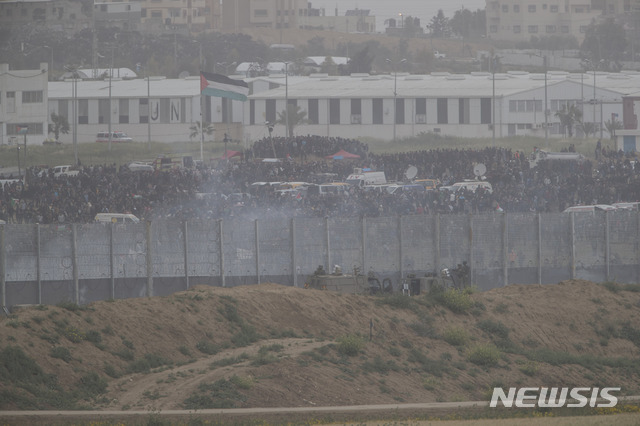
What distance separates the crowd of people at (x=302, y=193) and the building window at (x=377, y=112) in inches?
1083

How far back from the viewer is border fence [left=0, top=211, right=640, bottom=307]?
29.4 m

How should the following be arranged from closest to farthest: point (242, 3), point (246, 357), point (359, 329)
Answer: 1. point (246, 357)
2. point (359, 329)
3. point (242, 3)

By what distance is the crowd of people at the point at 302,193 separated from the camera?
42469mm

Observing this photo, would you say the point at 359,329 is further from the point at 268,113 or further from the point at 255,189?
the point at 268,113

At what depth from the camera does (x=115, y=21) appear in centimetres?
15212

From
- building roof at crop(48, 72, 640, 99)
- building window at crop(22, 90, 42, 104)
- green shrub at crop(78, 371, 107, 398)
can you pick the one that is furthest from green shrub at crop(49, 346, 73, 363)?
building roof at crop(48, 72, 640, 99)

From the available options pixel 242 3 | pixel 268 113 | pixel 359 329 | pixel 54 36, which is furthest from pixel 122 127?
pixel 242 3

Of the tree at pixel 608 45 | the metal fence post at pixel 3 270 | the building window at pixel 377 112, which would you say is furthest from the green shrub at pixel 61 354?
the tree at pixel 608 45

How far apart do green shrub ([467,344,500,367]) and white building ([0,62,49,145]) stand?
2086 inches

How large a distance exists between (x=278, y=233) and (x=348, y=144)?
3425cm

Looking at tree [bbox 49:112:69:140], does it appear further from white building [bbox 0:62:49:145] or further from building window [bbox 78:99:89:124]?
white building [bbox 0:62:49:145]

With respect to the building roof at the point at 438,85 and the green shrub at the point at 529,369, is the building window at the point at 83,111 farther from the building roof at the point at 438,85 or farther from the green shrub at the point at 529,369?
the green shrub at the point at 529,369

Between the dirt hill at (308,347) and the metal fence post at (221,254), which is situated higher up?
the metal fence post at (221,254)

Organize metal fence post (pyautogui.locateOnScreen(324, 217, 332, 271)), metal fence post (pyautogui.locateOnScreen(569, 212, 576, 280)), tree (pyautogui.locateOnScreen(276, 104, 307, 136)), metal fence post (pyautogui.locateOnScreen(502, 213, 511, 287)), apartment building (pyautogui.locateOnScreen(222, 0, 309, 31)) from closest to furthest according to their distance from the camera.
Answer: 1. metal fence post (pyautogui.locateOnScreen(324, 217, 332, 271))
2. metal fence post (pyautogui.locateOnScreen(502, 213, 511, 287))
3. metal fence post (pyautogui.locateOnScreen(569, 212, 576, 280))
4. tree (pyautogui.locateOnScreen(276, 104, 307, 136))
5. apartment building (pyautogui.locateOnScreen(222, 0, 309, 31))
